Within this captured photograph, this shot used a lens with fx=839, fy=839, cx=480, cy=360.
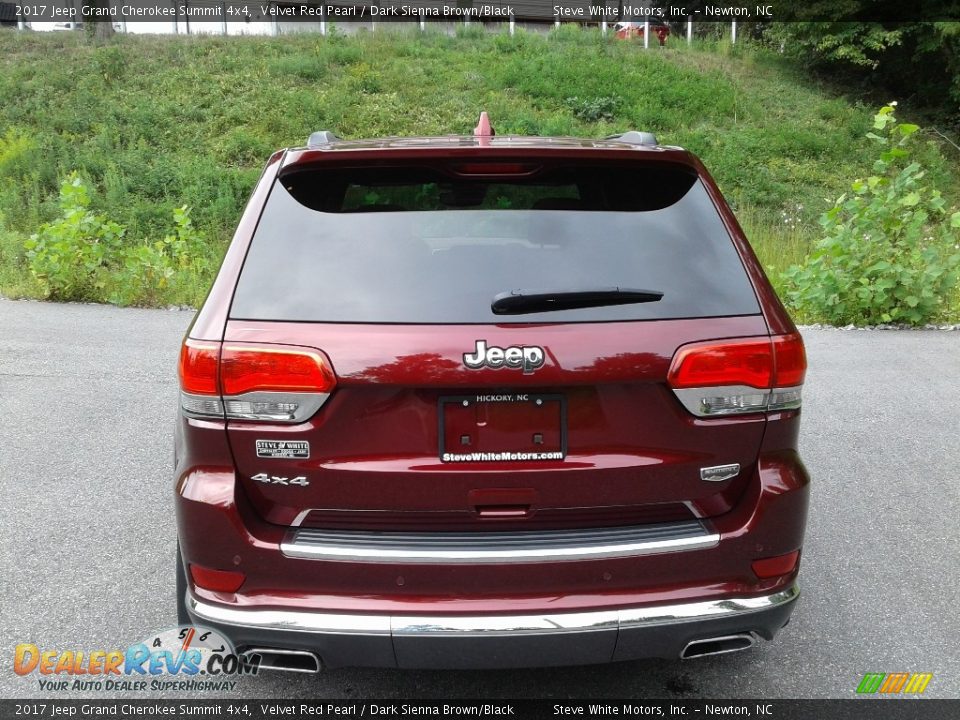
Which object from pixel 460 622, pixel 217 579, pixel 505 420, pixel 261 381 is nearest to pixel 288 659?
pixel 217 579

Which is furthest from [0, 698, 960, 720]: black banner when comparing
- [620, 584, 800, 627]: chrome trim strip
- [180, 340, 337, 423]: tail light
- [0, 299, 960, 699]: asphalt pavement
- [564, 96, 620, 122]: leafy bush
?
[564, 96, 620, 122]: leafy bush

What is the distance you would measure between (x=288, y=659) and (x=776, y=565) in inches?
55.6

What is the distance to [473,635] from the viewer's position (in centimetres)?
221

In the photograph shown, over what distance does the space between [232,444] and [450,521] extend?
2.06ft

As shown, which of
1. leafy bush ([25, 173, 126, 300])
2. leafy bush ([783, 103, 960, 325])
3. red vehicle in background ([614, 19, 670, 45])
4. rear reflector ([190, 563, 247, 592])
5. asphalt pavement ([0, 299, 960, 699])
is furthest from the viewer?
red vehicle in background ([614, 19, 670, 45])

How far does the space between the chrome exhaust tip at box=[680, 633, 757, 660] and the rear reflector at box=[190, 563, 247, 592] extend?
1247 mm

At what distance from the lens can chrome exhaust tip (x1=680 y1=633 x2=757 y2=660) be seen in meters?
2.34

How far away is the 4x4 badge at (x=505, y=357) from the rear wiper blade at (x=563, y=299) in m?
0.11

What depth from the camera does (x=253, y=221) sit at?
2.48 meters

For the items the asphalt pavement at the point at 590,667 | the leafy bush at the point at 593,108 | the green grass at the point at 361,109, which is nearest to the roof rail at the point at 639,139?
the asphalt pavement at the point at 590,667

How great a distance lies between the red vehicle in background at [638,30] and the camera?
31.2m

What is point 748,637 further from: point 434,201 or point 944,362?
point 944,362

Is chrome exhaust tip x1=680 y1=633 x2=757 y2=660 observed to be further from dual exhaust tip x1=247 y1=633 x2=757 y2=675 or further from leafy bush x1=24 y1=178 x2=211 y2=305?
leafy bush x1=24 y1=178 x2=211 y2=305

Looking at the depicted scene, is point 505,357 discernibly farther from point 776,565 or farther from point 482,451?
point 776,565
